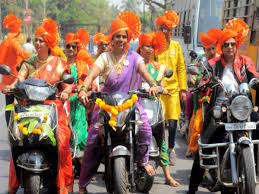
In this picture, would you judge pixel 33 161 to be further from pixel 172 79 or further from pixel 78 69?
pixel 172 79

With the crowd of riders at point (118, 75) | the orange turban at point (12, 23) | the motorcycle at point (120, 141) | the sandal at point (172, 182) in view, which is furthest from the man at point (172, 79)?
the motorcycle at point (120, 141)

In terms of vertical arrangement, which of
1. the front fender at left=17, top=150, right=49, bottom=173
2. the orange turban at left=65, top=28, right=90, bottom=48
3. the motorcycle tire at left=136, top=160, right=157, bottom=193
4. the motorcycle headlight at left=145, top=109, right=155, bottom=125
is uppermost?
the orange turban at left=65, top=28, right=90, bottom=48

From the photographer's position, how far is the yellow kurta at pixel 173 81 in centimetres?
773

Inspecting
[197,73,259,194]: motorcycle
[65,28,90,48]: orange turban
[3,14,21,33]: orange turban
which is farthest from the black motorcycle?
[3,14,21,33]: orange turban

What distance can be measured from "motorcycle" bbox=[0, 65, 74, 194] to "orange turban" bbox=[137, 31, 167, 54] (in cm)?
218

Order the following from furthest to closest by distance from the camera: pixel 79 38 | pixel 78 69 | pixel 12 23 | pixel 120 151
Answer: pixel 12 23
pixel 79 38
pixel 78 69
pixel 120 151

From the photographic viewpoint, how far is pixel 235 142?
4926 millimetres

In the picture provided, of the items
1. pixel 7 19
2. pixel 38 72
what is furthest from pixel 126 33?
pixel 7 19

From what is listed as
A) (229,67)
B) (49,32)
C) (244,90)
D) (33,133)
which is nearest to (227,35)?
(229,67)

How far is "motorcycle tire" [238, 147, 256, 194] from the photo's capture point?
15.0 ft

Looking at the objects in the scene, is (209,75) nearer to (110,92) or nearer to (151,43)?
(110,92)

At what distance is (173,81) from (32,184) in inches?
135

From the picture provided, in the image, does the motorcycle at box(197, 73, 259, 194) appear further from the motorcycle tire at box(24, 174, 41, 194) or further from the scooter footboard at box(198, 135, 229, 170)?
the motorcycle tire at box(24, 174, 41, 194)

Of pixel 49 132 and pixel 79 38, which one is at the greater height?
pixel 79 38
